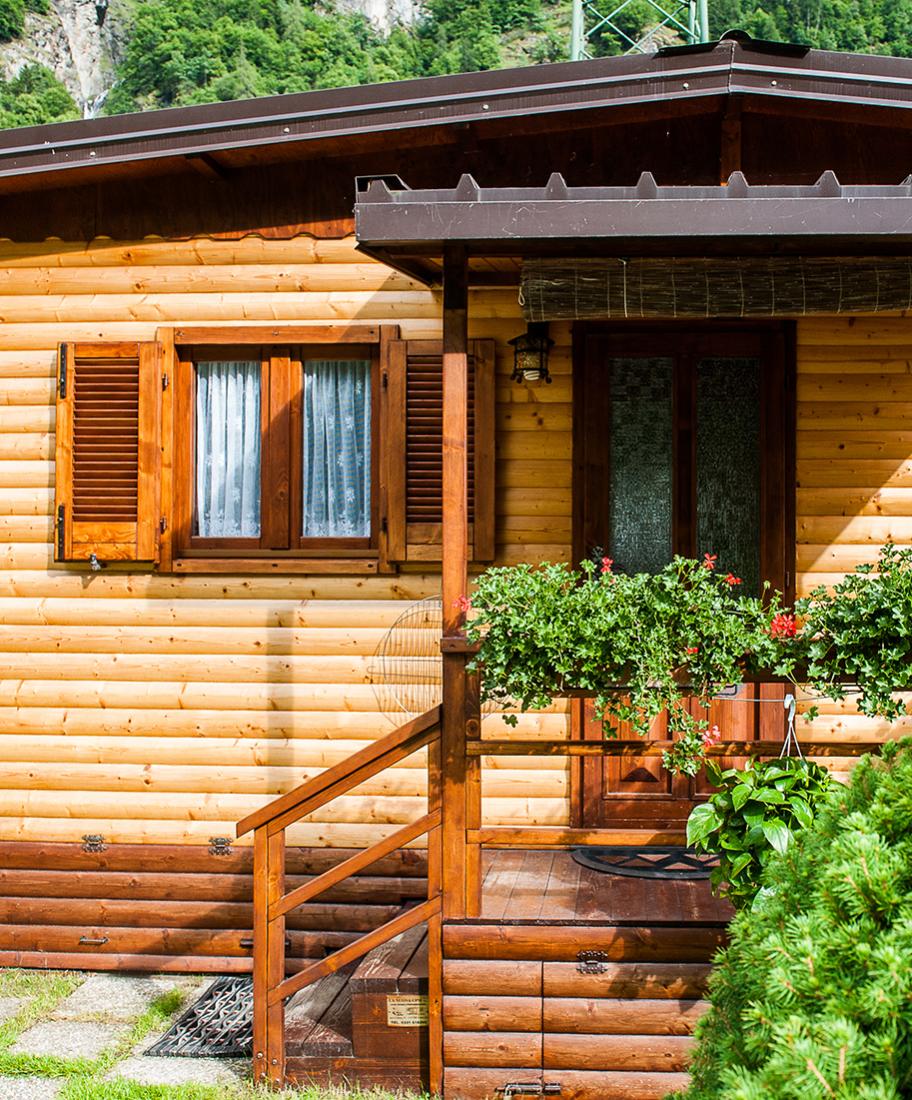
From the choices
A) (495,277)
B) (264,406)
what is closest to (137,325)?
(264,406)

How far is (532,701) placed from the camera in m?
5.00

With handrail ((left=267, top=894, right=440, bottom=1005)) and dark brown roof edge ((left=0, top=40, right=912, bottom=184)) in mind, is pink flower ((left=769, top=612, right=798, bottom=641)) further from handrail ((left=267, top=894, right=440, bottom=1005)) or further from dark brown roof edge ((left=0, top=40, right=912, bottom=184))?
dark brown roof edge ((left=0, top=40, right=912, bottom=184))

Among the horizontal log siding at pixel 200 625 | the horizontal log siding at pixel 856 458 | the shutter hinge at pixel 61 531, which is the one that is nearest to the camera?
the horizontal log siding at pixel 856 458

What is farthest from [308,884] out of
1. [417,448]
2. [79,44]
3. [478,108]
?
[79,44]

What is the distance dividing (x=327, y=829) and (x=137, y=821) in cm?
110

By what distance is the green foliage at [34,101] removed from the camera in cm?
4347

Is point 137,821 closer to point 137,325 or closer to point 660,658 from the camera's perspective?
point 137,325

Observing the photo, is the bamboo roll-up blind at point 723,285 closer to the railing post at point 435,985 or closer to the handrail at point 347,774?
the handrail at point 347,774

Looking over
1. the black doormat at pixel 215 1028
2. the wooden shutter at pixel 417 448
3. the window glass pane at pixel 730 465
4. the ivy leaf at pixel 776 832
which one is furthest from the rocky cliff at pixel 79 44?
the ivy leaf at pixel 776 832

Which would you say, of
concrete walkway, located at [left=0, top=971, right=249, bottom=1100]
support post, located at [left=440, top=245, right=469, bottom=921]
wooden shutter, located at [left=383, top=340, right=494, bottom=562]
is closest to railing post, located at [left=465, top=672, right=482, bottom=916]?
support post, located at [left=440, top=245, right=469, bottom=921]

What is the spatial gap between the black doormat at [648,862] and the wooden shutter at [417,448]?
5.45 ft

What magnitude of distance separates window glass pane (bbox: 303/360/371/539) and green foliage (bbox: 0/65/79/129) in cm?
3652

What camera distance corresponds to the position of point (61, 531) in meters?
7.10

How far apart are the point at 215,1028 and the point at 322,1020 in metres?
0.68
